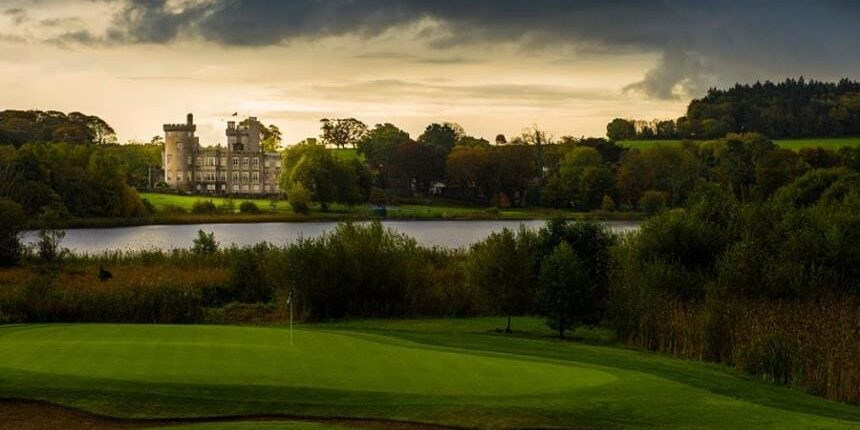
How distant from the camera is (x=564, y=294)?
34.9 m

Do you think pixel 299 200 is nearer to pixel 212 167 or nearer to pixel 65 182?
pixel 65 182

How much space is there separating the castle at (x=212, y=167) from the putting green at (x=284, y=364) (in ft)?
524

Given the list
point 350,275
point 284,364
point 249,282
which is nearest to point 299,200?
point 249,282

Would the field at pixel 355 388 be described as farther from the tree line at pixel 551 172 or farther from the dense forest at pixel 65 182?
the tree line at pixel 551 172

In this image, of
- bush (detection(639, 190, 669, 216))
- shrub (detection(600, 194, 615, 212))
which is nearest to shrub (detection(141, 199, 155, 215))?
shrub (detection(600, 194, 615, 212))

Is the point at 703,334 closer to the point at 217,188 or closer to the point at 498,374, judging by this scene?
the point at 498,374

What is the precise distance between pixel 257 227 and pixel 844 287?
270 ft

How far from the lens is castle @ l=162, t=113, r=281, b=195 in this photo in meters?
180

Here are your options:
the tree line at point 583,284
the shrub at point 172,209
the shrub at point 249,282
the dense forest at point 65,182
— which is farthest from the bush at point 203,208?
the shrub at point 249,282

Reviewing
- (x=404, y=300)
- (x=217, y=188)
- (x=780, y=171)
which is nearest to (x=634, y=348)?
(x=404, y=300)

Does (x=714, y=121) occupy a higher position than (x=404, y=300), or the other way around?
(x=714, y=121)

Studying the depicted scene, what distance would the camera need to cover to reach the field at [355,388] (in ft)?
→ 54.9

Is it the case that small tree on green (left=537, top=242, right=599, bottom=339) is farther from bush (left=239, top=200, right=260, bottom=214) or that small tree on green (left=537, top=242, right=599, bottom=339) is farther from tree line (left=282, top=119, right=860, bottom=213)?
bush (left=239, top=200, right=260, bottom=214)

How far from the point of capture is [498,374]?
19.1m
